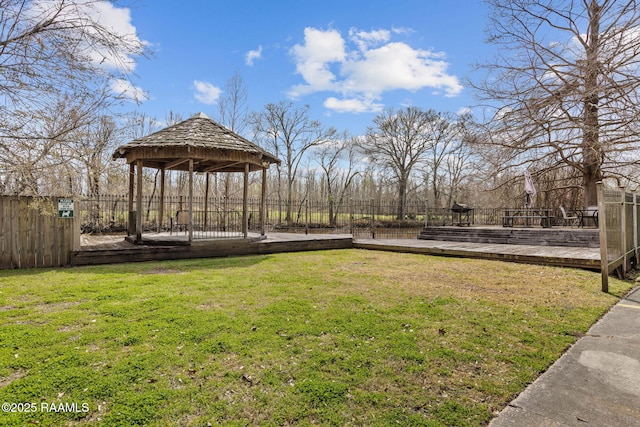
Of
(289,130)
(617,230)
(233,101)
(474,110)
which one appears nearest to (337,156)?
(289,130)

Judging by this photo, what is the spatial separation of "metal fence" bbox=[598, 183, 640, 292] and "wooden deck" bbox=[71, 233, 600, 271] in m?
0.62

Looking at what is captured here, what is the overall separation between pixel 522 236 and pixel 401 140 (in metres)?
23.2

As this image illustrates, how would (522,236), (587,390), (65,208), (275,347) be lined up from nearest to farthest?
(587,390)
(275,347)
(65,208)
(522,236)

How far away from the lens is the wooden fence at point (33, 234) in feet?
22.4

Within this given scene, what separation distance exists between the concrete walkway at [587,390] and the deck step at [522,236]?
853 cm

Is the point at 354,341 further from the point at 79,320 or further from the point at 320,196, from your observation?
the point at 320,196

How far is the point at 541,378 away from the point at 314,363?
1.89 meters

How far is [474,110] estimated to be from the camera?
46.1ft

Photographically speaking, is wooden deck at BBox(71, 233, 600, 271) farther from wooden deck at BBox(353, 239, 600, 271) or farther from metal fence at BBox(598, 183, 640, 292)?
metal fence at BBox(598, 183, 640, 292)

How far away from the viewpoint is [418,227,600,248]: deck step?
35.3 ft

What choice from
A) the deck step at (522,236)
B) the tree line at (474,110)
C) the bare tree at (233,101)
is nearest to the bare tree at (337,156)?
the tree line at (474,110)

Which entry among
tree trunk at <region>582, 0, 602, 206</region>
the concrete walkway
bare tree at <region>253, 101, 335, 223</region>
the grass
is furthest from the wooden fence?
bare tree at <region>253, 101, 335, 223</region>

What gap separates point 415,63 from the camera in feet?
50.1

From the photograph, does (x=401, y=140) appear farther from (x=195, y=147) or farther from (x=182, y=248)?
(x=182, y=248)
